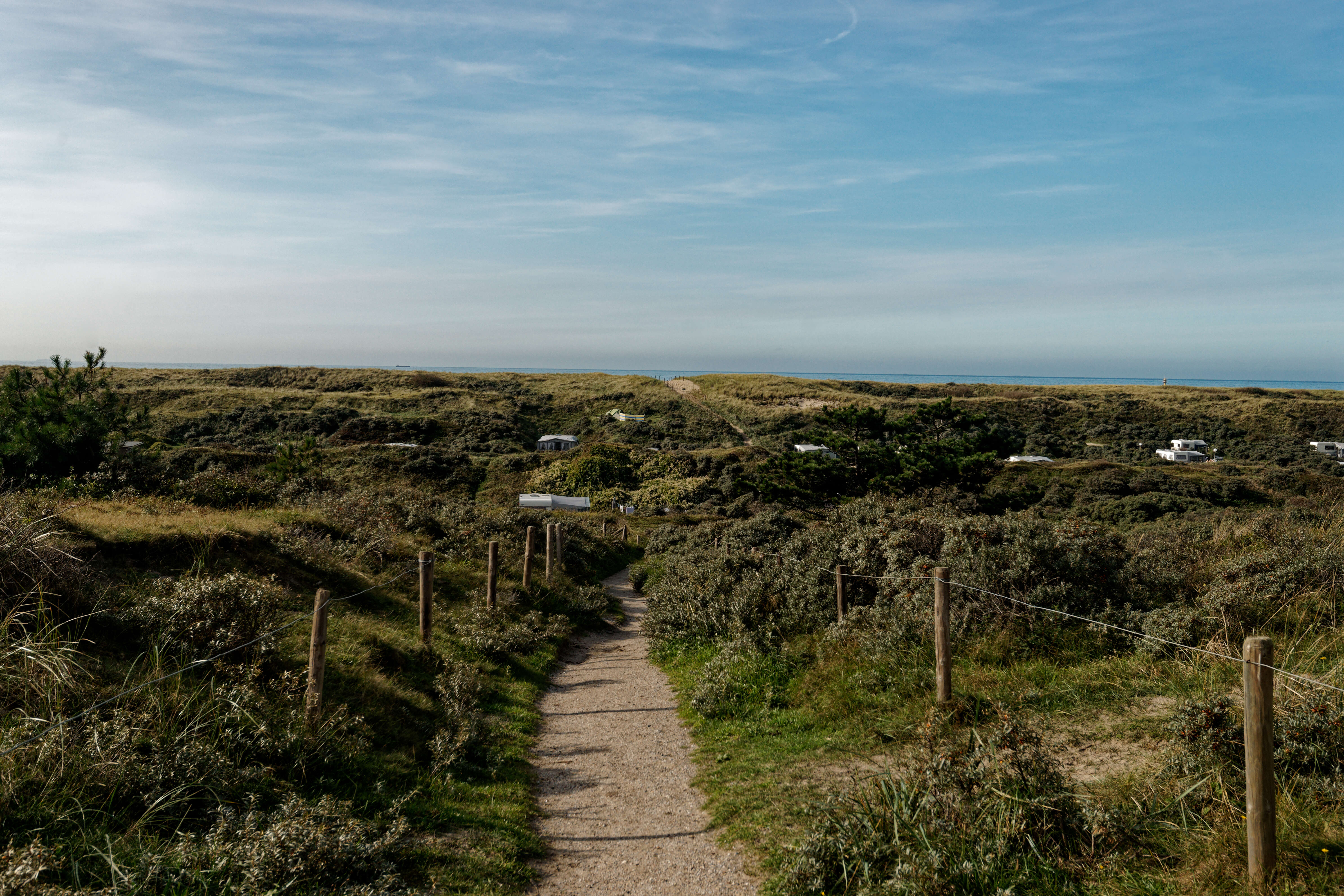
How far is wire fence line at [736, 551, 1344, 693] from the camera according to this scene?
4316mm

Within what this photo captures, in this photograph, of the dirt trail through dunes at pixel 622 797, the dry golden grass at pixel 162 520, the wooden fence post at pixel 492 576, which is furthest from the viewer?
the wooden fence post at pixel 492 576

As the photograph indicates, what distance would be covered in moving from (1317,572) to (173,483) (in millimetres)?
17732

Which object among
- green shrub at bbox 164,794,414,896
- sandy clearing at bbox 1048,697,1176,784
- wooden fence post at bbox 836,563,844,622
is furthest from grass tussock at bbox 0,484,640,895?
wooden fence post at bbox 836,563,844,622

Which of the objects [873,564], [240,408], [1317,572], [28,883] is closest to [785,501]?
[873,564]

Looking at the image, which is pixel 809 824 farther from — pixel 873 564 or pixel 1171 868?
pixel 873 564

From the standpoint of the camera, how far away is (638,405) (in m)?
83.2

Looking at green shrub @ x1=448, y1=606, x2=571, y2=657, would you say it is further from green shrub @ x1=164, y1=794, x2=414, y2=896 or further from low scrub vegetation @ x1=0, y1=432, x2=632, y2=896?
green shrub @ x1=164, y1=794, x2=414, y2=896

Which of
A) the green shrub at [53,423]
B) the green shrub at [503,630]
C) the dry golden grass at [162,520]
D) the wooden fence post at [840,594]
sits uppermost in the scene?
the green shrub at [53,423]

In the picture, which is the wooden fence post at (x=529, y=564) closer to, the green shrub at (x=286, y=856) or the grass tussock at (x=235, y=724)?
the grass tussock at (x=235, y=724)

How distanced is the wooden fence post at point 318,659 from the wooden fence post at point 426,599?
3.18 meters

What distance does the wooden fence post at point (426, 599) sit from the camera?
972 centimetres

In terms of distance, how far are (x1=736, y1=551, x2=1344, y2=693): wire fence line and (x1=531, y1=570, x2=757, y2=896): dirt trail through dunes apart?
3056mm

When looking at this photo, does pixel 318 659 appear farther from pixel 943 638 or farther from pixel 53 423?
pixel 53 423

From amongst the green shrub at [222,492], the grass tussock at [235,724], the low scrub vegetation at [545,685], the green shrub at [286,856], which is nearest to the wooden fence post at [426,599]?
the grass tussock at [235,724]
